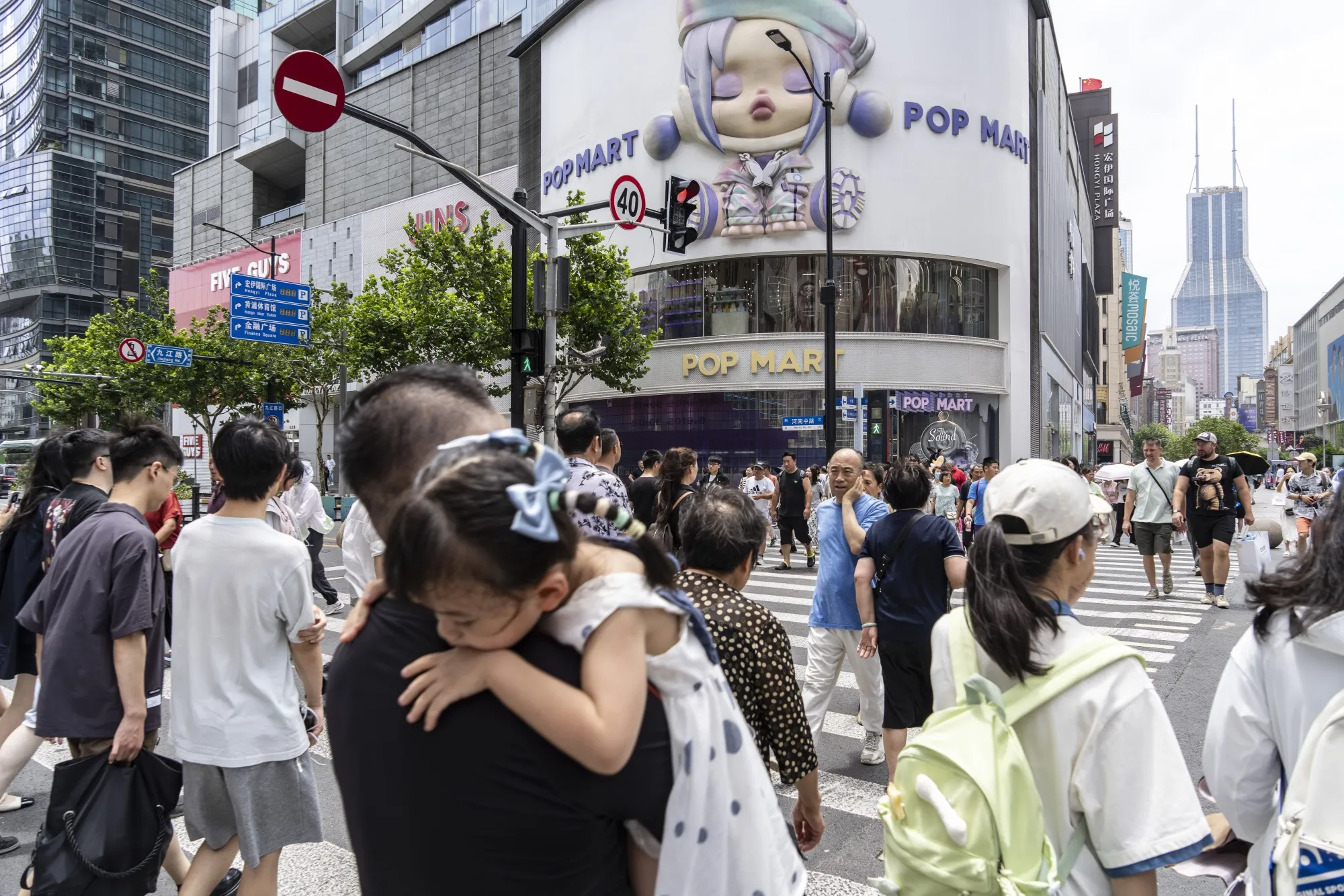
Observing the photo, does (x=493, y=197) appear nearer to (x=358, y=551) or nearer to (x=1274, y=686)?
(x=358, y=551)

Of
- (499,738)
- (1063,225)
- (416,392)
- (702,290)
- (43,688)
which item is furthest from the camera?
(1063,225)

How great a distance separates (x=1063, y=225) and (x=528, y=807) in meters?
49.1

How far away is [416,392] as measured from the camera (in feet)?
5.03

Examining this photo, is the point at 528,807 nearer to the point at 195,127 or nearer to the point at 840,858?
the point at 840,858

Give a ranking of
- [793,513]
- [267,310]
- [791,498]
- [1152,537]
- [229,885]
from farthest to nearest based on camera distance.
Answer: [267,310], [793,513], [791,498], [1152,537], [229,885]

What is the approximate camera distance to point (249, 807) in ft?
9.68

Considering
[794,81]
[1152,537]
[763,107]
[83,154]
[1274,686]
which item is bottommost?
[1152,537]

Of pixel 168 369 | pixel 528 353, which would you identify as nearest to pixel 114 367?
pixel 168 369

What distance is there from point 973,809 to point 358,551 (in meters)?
4.25

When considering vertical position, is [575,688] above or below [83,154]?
below

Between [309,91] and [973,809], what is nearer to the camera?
[973,809]

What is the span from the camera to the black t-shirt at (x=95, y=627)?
313 cm

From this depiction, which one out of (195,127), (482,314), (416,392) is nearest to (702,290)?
(482,314)

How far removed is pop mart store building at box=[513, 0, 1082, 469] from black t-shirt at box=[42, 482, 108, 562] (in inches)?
952
